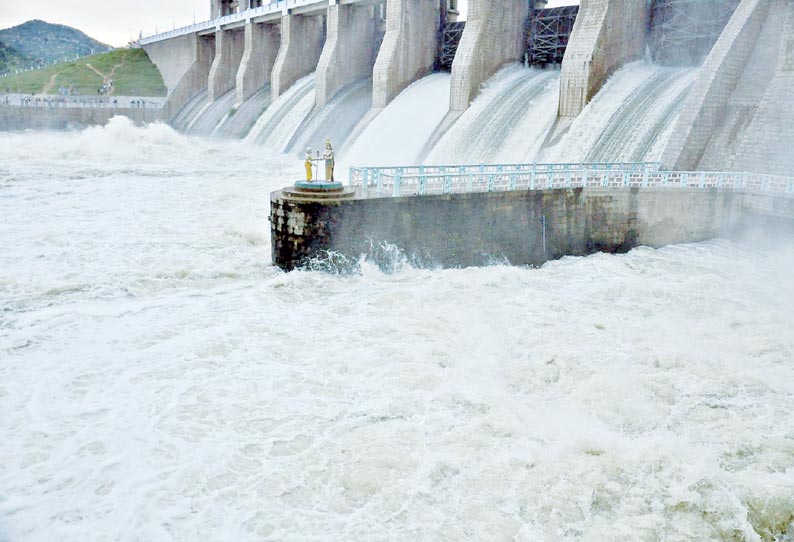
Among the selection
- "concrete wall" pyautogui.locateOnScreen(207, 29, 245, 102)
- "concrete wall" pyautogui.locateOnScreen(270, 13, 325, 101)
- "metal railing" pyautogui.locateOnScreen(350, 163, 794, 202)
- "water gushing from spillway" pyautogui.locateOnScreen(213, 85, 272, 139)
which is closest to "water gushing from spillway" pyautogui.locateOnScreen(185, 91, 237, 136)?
"concrete wall" pyautogui.locateOnScreen(207, 29, 245, 102)

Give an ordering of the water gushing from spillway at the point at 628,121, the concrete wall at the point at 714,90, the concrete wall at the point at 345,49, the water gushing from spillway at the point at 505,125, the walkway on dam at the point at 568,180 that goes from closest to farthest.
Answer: the walkway on dam at the point at 568,180 → the concrete wall at the point at 714,90 → the water gushing from spillway at the point at 628,121 → the water gushing from spillway at the point at 505,125 → the concrete wall at the point at 345,49

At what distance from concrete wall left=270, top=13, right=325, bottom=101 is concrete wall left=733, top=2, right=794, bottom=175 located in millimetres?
26391

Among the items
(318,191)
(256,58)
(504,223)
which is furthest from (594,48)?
(256,58)

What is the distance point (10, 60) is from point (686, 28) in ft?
417

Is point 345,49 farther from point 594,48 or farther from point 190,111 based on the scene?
point 190,111

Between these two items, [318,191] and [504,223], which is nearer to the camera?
[318,191]

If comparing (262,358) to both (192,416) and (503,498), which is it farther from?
(503,498)

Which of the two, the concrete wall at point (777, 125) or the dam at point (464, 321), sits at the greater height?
the concrete wall at point (777, 125)

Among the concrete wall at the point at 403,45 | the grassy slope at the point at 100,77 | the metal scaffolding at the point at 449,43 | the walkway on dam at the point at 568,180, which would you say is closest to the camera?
→ the walkway on dam at the point at 568,180

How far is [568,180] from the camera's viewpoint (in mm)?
15055

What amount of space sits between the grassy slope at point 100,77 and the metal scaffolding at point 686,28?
4284cm

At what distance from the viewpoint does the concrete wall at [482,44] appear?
24469 mm

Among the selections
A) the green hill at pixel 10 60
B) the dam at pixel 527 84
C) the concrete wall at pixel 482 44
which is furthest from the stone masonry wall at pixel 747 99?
the green hill at pixel 10 60

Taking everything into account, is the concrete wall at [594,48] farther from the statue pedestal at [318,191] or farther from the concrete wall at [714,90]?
the statue pedestal at [318,191]
